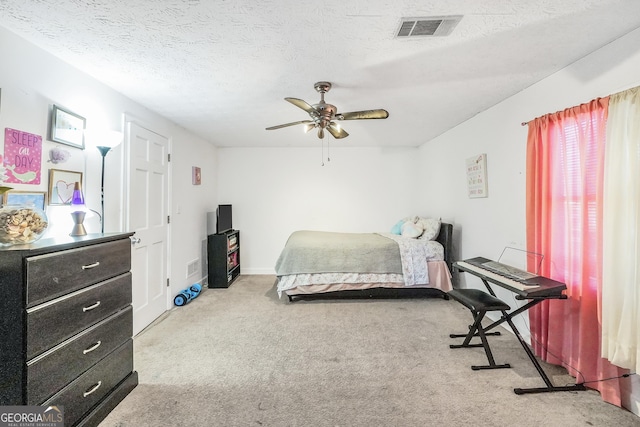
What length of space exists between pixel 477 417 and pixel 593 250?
1311 mm

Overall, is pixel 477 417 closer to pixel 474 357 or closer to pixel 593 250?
pixel 474 357

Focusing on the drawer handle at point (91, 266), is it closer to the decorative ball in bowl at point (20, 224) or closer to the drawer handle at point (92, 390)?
the decorative ball in bowl at point (20, 224)

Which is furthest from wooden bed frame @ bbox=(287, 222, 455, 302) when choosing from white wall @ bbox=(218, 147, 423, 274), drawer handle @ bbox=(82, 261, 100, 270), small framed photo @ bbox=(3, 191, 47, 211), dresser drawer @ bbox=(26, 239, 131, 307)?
small framed photo @ bbox=(3, 191, 47, 211)

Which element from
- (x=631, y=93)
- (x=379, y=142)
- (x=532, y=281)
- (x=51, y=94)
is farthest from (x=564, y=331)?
(x=51, y=94)

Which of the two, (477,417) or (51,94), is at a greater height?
(51,94)

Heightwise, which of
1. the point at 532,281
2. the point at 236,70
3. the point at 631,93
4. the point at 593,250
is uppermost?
the point at 236,70

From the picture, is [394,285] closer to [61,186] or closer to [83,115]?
[61,186]

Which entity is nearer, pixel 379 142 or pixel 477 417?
pixel 477 417

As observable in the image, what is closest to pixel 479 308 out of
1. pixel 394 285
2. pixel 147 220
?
pixel 394 285

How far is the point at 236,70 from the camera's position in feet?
7.07

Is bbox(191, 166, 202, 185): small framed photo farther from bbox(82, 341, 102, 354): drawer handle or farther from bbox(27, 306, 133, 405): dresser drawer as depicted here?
bbox(82, 341, 102, 354): drawer handle

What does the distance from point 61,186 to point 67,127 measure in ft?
1.40

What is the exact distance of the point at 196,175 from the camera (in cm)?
420

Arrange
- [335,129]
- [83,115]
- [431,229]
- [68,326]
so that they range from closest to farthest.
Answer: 1. [68,326]
2. [83,115]
3. [335,129]
4. [431,229]
